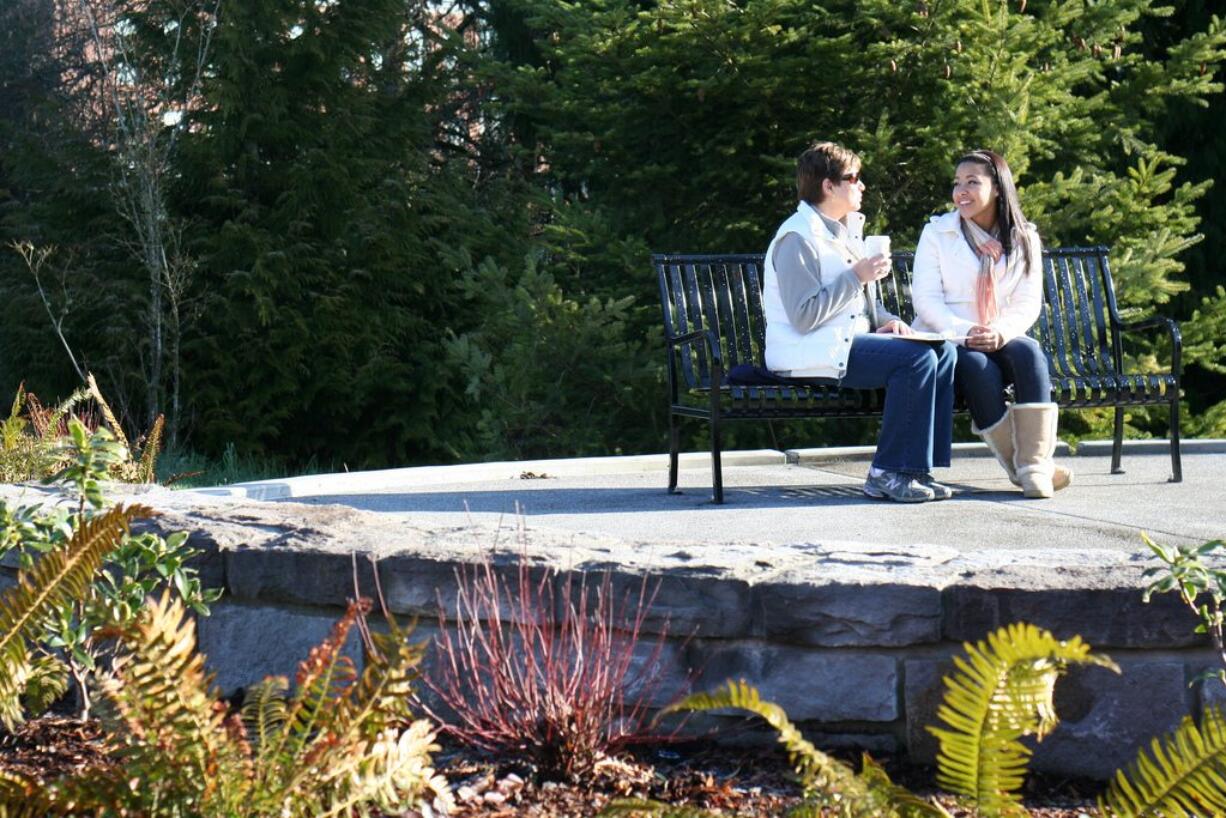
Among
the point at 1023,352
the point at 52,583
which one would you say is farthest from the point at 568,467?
the point at 52,583

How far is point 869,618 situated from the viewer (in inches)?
114

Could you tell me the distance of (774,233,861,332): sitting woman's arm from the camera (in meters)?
5.56

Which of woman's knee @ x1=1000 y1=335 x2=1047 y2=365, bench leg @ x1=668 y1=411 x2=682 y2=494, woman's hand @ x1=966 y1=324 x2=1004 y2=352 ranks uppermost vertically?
woman's hand @ x1=966 y1=324 x2=1004 y2=352

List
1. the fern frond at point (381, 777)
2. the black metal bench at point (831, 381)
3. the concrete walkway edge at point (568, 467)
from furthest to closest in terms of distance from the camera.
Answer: the concrete walkway edge at point (568, 467) < the black metal bench at point (831, 381) < the fern frond at point (381, 777)

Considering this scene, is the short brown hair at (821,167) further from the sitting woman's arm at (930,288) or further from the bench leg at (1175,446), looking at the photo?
the bench leg at (1175,446)

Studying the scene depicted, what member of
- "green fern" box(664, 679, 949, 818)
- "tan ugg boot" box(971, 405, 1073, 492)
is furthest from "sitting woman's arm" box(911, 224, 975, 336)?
"green fern" box(664, 679, 949, 818)

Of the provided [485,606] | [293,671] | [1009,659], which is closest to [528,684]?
[485,606]

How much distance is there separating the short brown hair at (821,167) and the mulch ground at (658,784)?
10.4ft

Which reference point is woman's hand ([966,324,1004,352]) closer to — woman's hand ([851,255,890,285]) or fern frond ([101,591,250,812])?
woman's hand ([851,255,890,285])

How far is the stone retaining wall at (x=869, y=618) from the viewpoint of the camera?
9.34 feet

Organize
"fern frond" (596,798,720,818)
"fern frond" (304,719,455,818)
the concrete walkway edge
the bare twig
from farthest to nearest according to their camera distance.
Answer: the bare twig → the concrete walkway edge → "fern frond" (304,719,455,818) → "fern frond" (596,798,720,818)

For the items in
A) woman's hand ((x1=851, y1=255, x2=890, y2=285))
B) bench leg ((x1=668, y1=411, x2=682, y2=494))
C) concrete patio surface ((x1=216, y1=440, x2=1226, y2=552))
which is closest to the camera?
concrete patio surface ((x1=216, y1=440, x2=1226, y2=552))

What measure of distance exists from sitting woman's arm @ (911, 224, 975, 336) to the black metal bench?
1.48 feet

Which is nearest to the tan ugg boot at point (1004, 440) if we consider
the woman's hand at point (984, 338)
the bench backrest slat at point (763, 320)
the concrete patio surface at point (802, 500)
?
the concrete patio surface at point (802, 500)
